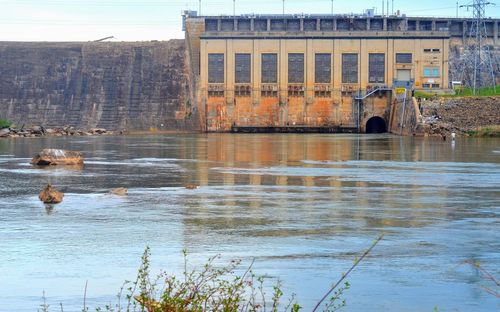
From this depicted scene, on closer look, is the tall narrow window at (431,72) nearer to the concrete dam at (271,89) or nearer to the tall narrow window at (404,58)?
the concrete dam at (271,89)

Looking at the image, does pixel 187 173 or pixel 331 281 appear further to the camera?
pixel 187 173

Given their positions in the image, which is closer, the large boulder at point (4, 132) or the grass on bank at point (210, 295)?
the grass on bank at point (210, 295)

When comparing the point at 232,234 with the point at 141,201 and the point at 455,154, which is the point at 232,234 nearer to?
the point at 141,201

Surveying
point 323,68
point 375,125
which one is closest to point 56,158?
point 323,68

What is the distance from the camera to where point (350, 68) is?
83.9 m

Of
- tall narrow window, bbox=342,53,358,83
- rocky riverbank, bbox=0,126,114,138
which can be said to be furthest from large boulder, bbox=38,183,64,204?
tall narrow window, bbox=342,53,358,83

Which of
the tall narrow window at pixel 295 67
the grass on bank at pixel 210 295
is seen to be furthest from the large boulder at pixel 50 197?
the tall narrow window at pixel 295 67

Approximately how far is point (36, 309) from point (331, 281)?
380 cm

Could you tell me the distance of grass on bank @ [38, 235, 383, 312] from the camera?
809cm

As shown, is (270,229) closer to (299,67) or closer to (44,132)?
(44,132)

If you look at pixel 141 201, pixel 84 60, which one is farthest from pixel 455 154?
pixel 84 60

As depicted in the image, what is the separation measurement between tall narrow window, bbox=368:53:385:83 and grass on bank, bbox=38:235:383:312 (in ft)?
236

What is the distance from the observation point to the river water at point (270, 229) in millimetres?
11555

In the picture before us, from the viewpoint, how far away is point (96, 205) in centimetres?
2036
